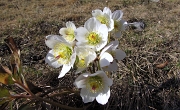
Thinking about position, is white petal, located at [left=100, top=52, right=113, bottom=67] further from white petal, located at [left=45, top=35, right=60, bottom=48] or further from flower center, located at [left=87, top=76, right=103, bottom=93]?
white petal, located at [left=45, top=35, right=60, bottom=48]

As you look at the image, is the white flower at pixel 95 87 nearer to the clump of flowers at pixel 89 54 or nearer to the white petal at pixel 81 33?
the clump of flowers at pixel 89 54

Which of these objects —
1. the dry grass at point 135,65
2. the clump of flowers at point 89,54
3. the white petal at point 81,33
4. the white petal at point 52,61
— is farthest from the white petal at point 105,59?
the dry grass at point 135,65

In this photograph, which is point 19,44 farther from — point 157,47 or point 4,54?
point 157,47

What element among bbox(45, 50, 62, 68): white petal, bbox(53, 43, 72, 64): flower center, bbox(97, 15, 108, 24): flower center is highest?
bbox(97, 15, 108, 24): flower center

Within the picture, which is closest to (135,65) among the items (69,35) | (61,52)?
(69,35)

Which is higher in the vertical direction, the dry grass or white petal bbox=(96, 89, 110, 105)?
white petal bbox=(96, 89, 110, 105)

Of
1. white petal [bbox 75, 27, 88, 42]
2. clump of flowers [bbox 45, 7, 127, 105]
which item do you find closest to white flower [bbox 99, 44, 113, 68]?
clump of flowers [bbox 45, 7, 127, 105]

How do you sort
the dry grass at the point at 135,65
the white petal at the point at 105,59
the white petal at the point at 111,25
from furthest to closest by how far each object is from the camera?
the dry grass at the point at 135,65, the white petal at the point at 111,25, the white petal at the point at 105,59

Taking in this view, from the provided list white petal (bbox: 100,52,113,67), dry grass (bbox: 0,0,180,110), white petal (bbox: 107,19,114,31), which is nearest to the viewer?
white petal (bbox: 100,52,113,67)
